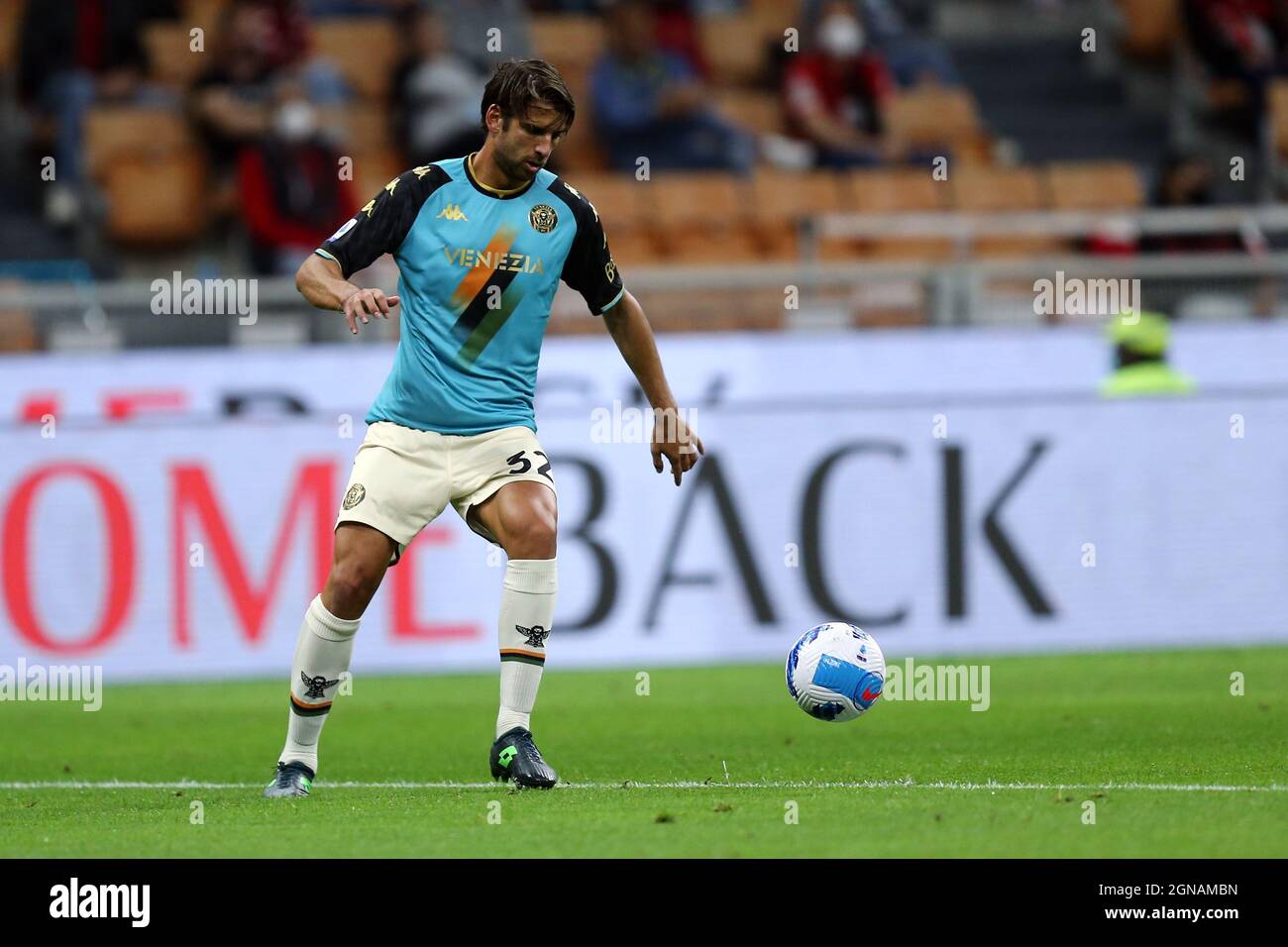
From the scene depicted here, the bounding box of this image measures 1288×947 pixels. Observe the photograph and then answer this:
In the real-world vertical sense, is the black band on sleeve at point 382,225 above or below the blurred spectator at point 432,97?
below

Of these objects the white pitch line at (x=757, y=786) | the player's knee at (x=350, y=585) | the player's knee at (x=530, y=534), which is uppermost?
the player's knee at (x=530, y=534)

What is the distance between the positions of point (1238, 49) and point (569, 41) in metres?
5.97

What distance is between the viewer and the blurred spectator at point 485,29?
18.4m

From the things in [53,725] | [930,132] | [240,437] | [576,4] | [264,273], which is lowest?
[53,725]

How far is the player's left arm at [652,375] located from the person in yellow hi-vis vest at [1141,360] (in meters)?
6.29

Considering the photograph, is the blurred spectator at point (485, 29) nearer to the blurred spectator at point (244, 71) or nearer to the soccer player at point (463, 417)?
the blurred spectator at point (244, 71)

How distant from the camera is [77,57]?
1762 cm

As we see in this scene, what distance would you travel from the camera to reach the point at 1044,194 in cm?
1839

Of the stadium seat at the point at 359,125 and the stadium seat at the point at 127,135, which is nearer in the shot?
the stadium seat at the point at 127,135

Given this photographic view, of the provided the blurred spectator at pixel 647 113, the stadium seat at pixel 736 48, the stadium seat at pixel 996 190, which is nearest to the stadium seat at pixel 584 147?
the blurred spectator at pixel 647 113
